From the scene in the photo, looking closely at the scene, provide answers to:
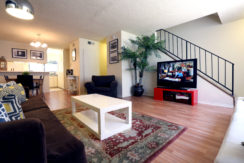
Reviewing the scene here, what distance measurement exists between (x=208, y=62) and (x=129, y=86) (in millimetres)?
2603

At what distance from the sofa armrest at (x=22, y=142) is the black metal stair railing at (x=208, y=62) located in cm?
390

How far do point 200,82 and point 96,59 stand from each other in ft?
13.5

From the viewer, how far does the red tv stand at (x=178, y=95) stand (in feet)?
10.0

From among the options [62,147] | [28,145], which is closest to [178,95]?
[62,147]

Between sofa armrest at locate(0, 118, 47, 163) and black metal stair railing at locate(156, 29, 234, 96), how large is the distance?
3.90 metres

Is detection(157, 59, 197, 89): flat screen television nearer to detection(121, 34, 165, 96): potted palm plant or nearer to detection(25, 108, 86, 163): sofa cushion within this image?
detection(121, 34, 165, 96): potted palm plant

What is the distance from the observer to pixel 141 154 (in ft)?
3.92

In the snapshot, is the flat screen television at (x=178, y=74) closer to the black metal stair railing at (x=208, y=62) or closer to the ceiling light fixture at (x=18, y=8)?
the black metal stair railing at (x=208, y=62)

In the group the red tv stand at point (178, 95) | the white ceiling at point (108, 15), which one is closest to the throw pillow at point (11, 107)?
the white ceiling at point (108, 15)

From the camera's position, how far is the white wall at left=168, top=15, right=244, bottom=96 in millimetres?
2949

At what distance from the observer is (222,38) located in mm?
3211

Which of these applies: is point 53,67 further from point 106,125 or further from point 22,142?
point 22,142

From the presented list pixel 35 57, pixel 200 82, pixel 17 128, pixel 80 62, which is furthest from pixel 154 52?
pixel 35 57

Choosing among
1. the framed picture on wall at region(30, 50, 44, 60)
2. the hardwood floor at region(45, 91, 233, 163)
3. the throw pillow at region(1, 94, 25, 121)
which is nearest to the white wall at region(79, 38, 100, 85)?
the framed picture on wall at region(30, 50, 44, 60)
